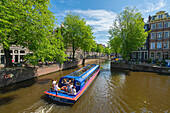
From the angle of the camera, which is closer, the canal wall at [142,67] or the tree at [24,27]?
the tree at [24,27]

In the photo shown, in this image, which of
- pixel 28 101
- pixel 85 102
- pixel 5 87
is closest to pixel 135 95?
pixel 85 102

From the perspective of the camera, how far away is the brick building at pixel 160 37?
31.0 metres

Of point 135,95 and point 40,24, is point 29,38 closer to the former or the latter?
point 40,24

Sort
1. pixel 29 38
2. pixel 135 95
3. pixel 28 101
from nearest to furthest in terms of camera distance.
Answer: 1. pixel 28 101
2. pixel 135 95
3. pixel 29 38

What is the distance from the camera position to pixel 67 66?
103 ft

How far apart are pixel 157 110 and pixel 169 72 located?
20.0 meters

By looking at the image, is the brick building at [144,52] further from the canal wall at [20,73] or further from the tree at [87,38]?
the canal wall at [20,73]

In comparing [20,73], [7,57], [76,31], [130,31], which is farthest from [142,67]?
[7,57]

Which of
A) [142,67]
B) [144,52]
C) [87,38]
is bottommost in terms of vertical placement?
[142,67]

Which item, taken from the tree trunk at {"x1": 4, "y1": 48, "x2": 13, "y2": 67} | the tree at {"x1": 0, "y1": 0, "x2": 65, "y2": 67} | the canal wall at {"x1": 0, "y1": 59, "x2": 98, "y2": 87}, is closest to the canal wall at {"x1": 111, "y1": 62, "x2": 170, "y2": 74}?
the canal wall at {"x1": 0, "y1": 59, "x2": 98, "y2": 87}

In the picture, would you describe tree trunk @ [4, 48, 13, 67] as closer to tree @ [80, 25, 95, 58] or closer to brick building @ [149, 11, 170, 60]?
tree @ [80, 25, 95, 58]

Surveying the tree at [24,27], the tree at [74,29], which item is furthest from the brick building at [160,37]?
the tree at [24,27]

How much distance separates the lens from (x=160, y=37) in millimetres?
32250

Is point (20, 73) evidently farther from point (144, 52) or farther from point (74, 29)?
point (144, 52)
